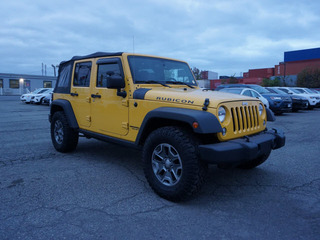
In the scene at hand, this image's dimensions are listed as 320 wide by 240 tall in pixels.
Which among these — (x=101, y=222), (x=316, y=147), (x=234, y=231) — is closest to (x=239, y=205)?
(x=234, y=231)

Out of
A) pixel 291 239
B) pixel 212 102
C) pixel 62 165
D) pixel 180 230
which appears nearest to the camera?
pixel 291 239

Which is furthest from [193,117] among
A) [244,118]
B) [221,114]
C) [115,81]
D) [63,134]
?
[63,134]

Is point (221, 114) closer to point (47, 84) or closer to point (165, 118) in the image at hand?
point (165, 118)

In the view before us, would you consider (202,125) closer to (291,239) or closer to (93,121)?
(291,239)

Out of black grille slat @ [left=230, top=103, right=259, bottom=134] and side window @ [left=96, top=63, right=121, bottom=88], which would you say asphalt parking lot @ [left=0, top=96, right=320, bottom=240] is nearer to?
black grille slat @ [left=230, top=103, right=259, bottom=134]

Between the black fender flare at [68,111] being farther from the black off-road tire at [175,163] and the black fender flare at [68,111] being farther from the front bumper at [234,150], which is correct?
the front bumper at [234,150]

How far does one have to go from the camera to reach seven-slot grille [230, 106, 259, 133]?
3.44 metres

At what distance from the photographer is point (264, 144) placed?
3416 mm

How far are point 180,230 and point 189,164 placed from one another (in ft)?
2.38

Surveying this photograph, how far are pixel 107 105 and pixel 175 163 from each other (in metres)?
1.67

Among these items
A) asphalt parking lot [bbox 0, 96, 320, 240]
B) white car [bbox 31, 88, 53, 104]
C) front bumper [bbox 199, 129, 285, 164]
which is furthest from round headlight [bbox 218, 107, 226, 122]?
white car [bbox 31, 88, 53, 104]

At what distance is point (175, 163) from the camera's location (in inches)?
135

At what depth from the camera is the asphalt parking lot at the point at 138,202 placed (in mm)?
2703

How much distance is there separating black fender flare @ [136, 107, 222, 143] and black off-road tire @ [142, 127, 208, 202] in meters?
0.18
